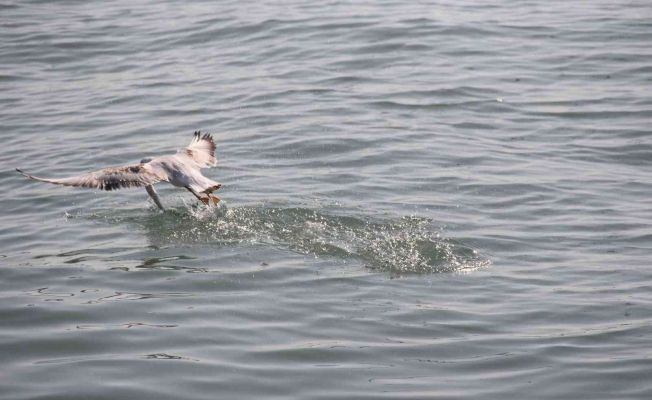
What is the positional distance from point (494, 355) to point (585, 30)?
1169cm

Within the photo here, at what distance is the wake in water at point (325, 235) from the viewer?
8.59 m

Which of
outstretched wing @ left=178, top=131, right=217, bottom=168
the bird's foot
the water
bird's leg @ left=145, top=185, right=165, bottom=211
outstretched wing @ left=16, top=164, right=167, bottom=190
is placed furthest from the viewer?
outstretched wing @ left=178, top=131, right=217, bottom=168

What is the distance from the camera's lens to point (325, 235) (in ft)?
30.1

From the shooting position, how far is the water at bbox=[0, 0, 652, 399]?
22.2ft

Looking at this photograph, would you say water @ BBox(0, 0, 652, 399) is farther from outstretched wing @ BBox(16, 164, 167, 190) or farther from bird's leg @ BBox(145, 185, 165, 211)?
outstretched wing @ BBox(16, 164, 167, 190)

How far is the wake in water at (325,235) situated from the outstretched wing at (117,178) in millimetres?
570

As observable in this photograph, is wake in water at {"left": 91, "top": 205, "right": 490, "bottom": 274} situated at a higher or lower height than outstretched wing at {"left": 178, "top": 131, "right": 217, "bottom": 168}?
lower

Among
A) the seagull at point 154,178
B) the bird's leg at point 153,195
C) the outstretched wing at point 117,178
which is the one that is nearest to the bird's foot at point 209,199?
the seagull at point 154,178

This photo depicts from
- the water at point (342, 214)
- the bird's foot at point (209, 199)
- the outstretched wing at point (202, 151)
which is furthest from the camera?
the outstretched wing at point (202, 151)

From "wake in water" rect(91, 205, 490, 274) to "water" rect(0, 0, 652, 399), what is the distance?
3 cm

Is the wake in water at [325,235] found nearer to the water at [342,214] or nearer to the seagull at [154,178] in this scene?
the water at [342,214]

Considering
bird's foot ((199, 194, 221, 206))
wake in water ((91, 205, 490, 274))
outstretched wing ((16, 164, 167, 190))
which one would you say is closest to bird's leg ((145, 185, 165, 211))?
wake in water ((91, 205, 490, 274))

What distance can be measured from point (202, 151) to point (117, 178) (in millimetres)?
1510

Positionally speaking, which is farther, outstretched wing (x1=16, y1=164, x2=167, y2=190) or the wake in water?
outstretched wing (x1=16, y1=164, x2=167, y2=190)
